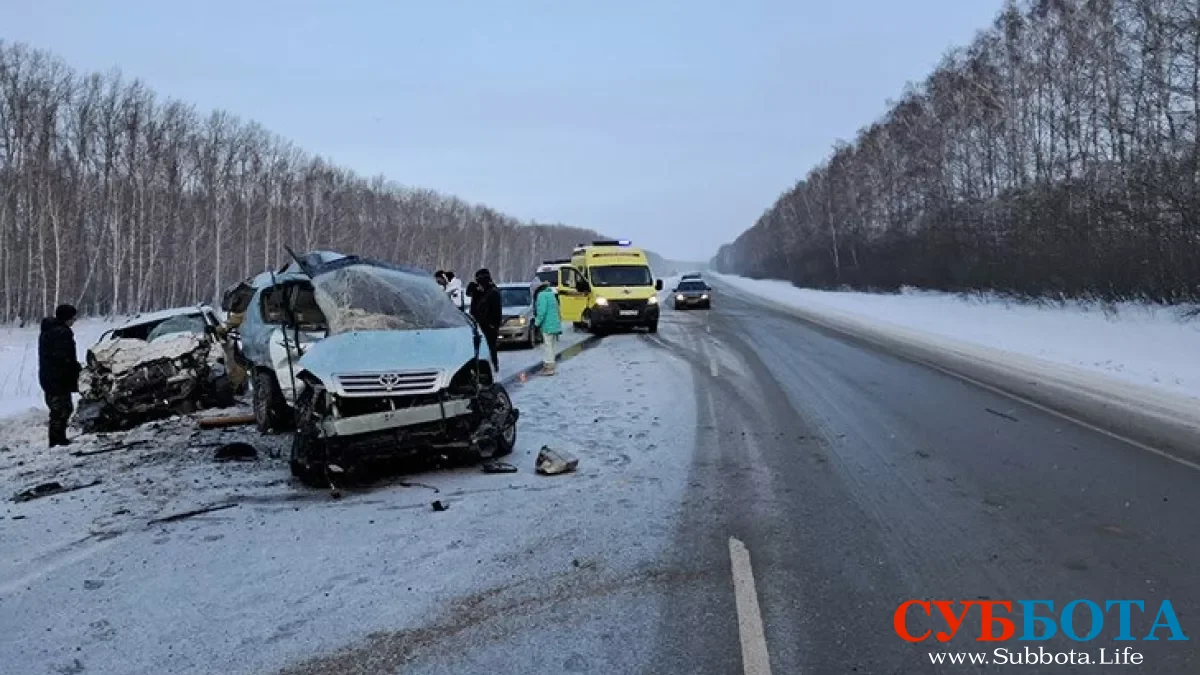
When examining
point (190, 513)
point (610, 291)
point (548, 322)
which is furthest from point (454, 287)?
point (190, 513)

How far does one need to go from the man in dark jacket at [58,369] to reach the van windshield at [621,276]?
14.5m

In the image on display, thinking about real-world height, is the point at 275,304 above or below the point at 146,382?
above

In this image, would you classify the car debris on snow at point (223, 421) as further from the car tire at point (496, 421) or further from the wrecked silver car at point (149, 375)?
the car tire at point (496, 421)

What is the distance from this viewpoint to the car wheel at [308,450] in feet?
19.9

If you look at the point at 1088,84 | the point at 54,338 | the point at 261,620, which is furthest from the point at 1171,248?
the point at 54,338

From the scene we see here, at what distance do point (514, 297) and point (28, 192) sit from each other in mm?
28999

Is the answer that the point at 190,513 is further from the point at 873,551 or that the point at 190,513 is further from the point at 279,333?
the point at 873,551

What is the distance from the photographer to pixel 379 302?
737cm

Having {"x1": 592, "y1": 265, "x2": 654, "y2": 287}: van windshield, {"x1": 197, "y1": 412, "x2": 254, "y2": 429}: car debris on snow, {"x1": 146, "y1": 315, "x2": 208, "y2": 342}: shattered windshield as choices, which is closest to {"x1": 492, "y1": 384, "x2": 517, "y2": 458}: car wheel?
{"x1": 197, "y1": 412, "x2": 254, "y2": 429}: car debris on snow

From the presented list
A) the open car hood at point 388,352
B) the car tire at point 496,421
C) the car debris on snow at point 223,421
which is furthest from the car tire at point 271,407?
the car tire at point 496,421

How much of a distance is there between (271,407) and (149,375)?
8.90 ft

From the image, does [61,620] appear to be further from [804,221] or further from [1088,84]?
[804,221]

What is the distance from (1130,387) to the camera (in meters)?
11.0

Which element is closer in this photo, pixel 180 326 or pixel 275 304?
pixel 275 304
